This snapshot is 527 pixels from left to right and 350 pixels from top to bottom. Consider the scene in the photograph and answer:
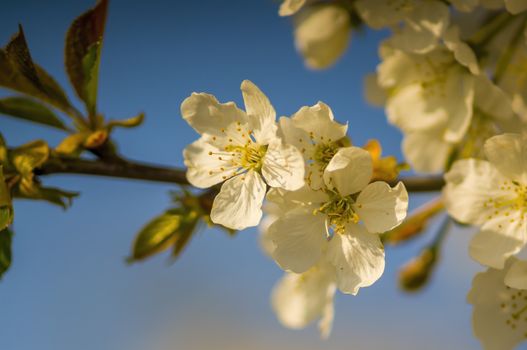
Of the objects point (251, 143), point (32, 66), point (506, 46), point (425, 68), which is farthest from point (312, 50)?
point (32, 66)

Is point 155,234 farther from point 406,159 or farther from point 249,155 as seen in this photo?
point 406,159

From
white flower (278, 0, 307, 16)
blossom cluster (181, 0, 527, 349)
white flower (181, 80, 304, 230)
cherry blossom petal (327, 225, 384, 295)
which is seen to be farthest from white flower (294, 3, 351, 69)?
cherry blossom petal (327, 225, 384, 295)

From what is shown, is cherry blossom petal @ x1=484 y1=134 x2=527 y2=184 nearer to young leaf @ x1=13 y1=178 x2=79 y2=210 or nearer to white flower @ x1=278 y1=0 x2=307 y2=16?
white flower @ x1=278 y1=0 x2=307 y2=16

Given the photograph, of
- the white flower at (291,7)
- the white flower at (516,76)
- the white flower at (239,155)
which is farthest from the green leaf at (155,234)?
the white flower at (516,76)

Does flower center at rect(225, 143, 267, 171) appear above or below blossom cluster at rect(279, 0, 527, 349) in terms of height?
above

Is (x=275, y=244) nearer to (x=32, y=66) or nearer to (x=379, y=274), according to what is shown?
(x=379, y=274)
